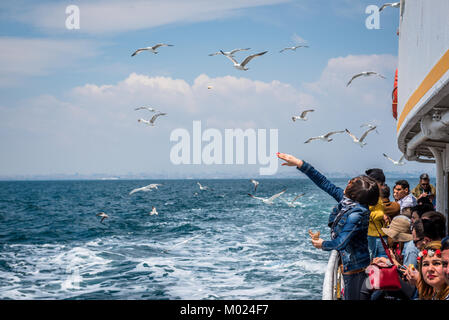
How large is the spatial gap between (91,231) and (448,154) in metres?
25.2

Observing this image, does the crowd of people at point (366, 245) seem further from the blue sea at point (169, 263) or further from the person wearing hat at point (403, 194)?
the blue sea at point (169, 263)

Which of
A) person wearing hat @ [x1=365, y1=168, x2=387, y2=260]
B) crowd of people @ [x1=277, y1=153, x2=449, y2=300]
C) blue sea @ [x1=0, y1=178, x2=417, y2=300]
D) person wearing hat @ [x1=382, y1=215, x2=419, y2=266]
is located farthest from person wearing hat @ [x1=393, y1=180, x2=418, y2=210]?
blue sea @ [x1=0, y1=178, x2=417, y2=300]

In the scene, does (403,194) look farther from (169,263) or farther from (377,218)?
(169,263)

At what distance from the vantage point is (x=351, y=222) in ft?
11.8

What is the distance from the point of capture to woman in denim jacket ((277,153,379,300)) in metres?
3.59

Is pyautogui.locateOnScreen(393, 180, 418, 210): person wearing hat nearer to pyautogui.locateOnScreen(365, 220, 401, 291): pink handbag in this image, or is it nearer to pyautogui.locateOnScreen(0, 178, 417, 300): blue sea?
pyautogui.locateOnScreen(365, 220, 401, 291): pink handbag

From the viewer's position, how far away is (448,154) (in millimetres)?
6871

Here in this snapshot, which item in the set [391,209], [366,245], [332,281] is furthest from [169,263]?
[366,245]

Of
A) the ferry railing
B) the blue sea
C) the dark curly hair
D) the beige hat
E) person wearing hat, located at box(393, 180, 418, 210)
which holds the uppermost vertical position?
the dark curly hair

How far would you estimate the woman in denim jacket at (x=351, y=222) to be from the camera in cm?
359

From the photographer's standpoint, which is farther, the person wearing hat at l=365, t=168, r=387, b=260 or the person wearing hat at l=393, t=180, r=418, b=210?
the person wearing hat at l=393, t=180, r=418, b=210

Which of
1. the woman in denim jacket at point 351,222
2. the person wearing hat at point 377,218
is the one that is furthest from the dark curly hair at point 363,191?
the person wearing hat at point 377,218

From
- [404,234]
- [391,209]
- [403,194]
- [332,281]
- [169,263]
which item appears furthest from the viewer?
[169,263]
